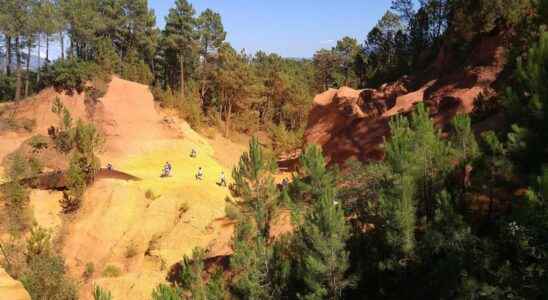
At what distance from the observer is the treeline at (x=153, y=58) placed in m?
43.5

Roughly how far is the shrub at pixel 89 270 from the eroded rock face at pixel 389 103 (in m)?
16.5

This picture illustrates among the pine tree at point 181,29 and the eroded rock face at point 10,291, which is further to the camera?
the pine tree at point 181,29

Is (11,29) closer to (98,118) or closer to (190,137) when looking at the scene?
(98,118)

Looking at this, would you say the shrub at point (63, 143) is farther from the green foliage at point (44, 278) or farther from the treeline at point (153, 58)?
the green foliage at point (44, 278)

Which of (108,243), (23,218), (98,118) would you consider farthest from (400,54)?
(23,218)

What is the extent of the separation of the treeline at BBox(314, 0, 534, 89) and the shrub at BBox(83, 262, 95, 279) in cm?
2531

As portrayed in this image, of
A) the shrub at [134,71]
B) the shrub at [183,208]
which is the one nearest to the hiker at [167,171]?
the shrub at [183,208]

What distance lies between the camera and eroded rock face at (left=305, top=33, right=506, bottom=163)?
83.0 feet

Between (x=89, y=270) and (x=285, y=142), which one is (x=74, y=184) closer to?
(x=89, y=270)

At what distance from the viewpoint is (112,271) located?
84.0ft

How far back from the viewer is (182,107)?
50375 mm

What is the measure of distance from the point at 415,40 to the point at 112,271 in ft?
109

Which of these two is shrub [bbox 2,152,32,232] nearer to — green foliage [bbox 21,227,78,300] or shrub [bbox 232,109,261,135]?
green foliage [bbox 21,227,78,300]

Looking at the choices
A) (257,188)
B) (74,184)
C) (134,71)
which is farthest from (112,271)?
(134,71)
